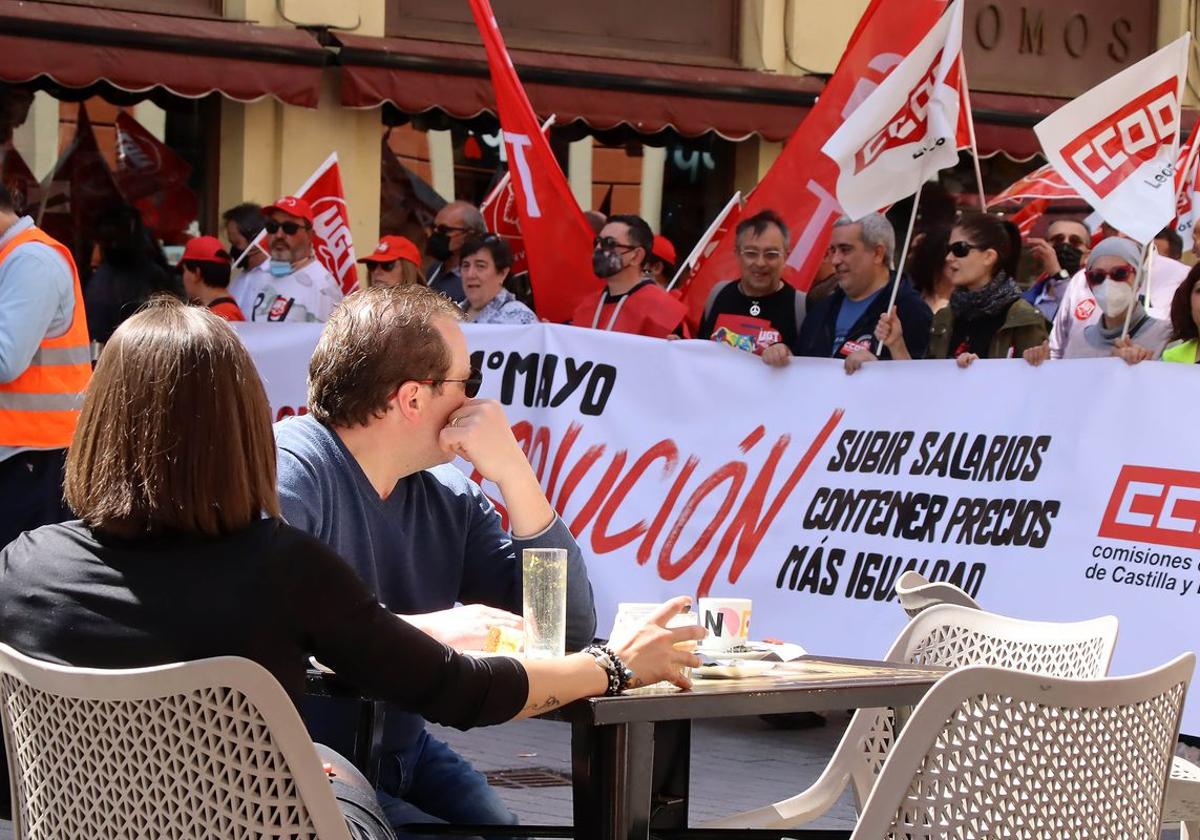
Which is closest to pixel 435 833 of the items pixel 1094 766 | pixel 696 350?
pixel 1094 766

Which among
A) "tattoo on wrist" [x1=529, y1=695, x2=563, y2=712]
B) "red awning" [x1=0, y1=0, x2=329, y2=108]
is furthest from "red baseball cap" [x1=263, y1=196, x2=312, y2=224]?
"tattoo on wrist" [x1=529, y1=695, x2=563, y2=712]

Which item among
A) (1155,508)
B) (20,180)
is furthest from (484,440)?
(20,180)

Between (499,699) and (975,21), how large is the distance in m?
12.5

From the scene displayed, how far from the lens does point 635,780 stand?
3.12 metres

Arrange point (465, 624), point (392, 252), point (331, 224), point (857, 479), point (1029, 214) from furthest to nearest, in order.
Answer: point (1029, 214) < point (331, 224) < point (392, 252) < point (857, 479) < point (465, 624)

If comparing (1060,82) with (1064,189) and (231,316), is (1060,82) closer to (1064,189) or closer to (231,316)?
(1064,189)

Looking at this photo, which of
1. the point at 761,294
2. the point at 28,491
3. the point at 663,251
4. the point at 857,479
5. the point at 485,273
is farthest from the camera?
the point at 663,251

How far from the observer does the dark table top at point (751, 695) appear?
2.94 m

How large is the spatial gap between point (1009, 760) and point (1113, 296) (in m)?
4.82

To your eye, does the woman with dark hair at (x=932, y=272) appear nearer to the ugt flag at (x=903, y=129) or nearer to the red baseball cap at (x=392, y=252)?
the ugt flag at (x=903, y=129)

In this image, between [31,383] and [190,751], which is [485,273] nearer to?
[31,383]

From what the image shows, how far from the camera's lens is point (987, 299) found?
721 cm

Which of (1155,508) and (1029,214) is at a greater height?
(1029,214)

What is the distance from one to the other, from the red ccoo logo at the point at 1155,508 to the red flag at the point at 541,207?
12.4 feet
